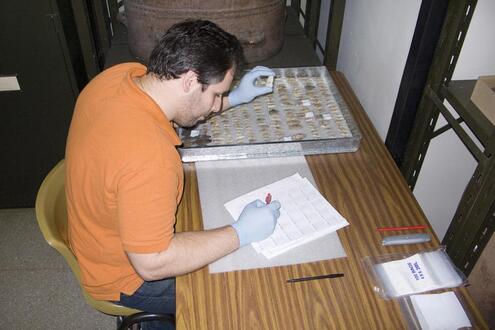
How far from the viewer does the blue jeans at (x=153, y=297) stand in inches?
45.5

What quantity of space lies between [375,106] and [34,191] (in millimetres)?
1742

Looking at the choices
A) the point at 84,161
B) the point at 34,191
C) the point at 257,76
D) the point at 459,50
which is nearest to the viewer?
the point at 84,161

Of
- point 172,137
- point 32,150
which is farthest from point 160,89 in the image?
point 32,150

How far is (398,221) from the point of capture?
3.75 ft

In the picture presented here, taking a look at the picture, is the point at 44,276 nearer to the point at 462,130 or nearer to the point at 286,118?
the point at 286,118

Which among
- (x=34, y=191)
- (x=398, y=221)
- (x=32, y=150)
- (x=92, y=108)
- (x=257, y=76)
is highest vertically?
(x=92, y=108)

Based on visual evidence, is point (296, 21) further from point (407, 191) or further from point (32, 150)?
point (32, 150)

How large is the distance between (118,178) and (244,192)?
1.45 feet

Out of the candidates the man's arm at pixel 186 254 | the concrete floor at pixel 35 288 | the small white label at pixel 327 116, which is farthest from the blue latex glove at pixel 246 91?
the concrete floor at pixel 35 288

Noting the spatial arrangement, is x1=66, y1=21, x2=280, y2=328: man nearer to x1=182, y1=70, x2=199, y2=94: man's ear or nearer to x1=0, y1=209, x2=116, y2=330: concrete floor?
x1=182, y1=70, x2=199, y2=94: man's ear

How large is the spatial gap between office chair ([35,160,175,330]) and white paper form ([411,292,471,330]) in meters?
0.66

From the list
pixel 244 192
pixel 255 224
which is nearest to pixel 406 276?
pixel 255 224

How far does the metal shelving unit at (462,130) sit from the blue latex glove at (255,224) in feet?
1.63

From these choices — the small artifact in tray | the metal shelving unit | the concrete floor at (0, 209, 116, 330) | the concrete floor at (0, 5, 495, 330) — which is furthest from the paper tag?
the concrete floor at (0, 209, 116, 330)
